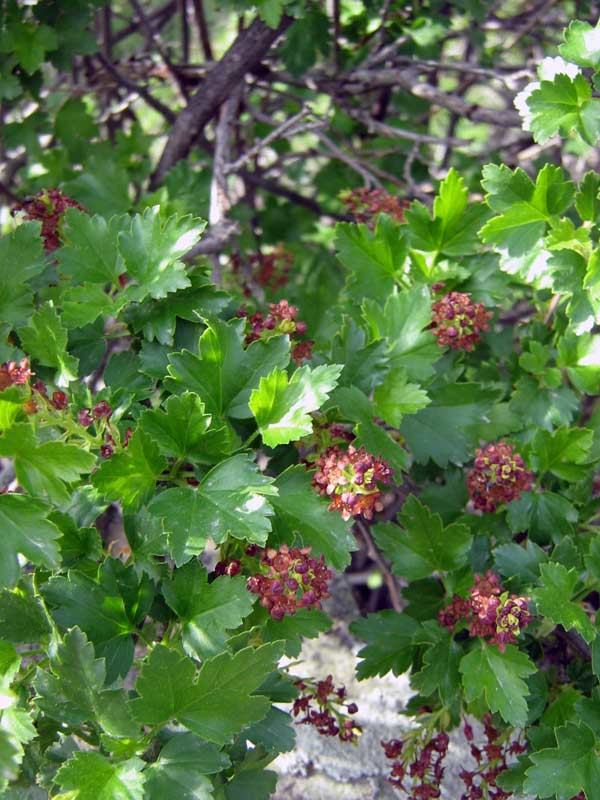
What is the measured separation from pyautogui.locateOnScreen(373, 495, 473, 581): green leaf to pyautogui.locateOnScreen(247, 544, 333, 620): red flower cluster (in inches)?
15.0

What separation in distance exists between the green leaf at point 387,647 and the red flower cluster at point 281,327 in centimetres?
52

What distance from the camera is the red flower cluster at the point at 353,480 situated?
1234mm

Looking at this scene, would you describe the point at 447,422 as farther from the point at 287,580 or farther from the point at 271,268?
the point at 271,268

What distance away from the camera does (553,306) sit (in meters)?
1.80

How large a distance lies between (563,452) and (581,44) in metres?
0.72

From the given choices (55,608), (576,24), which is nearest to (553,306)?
(576,24)

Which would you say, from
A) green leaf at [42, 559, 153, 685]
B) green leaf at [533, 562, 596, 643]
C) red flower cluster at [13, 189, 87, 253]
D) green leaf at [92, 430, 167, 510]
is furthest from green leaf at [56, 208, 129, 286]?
green leaf at [533, 562, 596, 643]

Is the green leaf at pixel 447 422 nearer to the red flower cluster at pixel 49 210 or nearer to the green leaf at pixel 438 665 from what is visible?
the green leaf at pixel 438 665

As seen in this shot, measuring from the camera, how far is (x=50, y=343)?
53.5 inches

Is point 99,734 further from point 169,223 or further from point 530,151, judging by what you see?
point 530,151

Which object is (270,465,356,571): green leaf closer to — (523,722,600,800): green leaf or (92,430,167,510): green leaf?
(92,430,167,510): green leaf

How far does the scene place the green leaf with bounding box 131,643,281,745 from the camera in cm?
115

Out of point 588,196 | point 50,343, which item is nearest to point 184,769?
point 50,343

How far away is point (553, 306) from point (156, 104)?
55.6 inches
